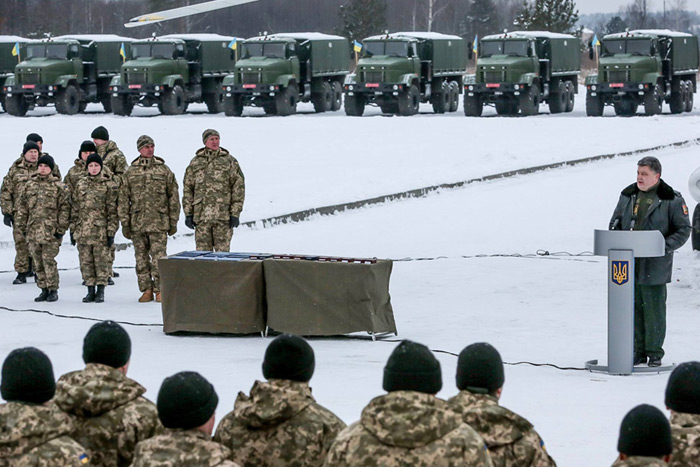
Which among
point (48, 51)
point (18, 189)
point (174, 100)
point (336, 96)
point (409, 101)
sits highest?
point (48, 51)

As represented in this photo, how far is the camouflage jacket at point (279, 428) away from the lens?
4.82 metres

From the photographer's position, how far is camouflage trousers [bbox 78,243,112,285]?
12.4 metres

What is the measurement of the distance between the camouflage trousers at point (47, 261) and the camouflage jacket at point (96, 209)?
0.26m

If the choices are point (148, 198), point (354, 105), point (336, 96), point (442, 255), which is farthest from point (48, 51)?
point (148, 198)

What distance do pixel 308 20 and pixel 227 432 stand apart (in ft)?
319

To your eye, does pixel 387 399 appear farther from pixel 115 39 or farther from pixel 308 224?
pixel 115 39

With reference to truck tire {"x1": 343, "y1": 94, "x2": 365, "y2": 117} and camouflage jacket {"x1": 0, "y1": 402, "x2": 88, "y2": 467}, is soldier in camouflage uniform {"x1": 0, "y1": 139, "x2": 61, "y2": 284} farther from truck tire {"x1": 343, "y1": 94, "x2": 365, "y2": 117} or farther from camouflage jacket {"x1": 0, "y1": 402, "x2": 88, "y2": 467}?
truck tire {"x1": 343, "y1": 94, "x2": 365, "y2": 117}

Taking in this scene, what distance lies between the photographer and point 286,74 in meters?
39.9

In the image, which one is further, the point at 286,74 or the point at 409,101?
the point at 409,101

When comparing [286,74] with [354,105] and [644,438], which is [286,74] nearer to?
[354,105]

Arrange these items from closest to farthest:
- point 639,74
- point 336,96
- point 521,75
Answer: point 639,74 → point 521,75 → point 336,96

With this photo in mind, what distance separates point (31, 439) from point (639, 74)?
36.6m

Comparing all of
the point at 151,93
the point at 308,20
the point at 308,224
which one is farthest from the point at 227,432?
the point at 308,20

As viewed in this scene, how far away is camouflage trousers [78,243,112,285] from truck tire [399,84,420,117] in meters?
28.0
